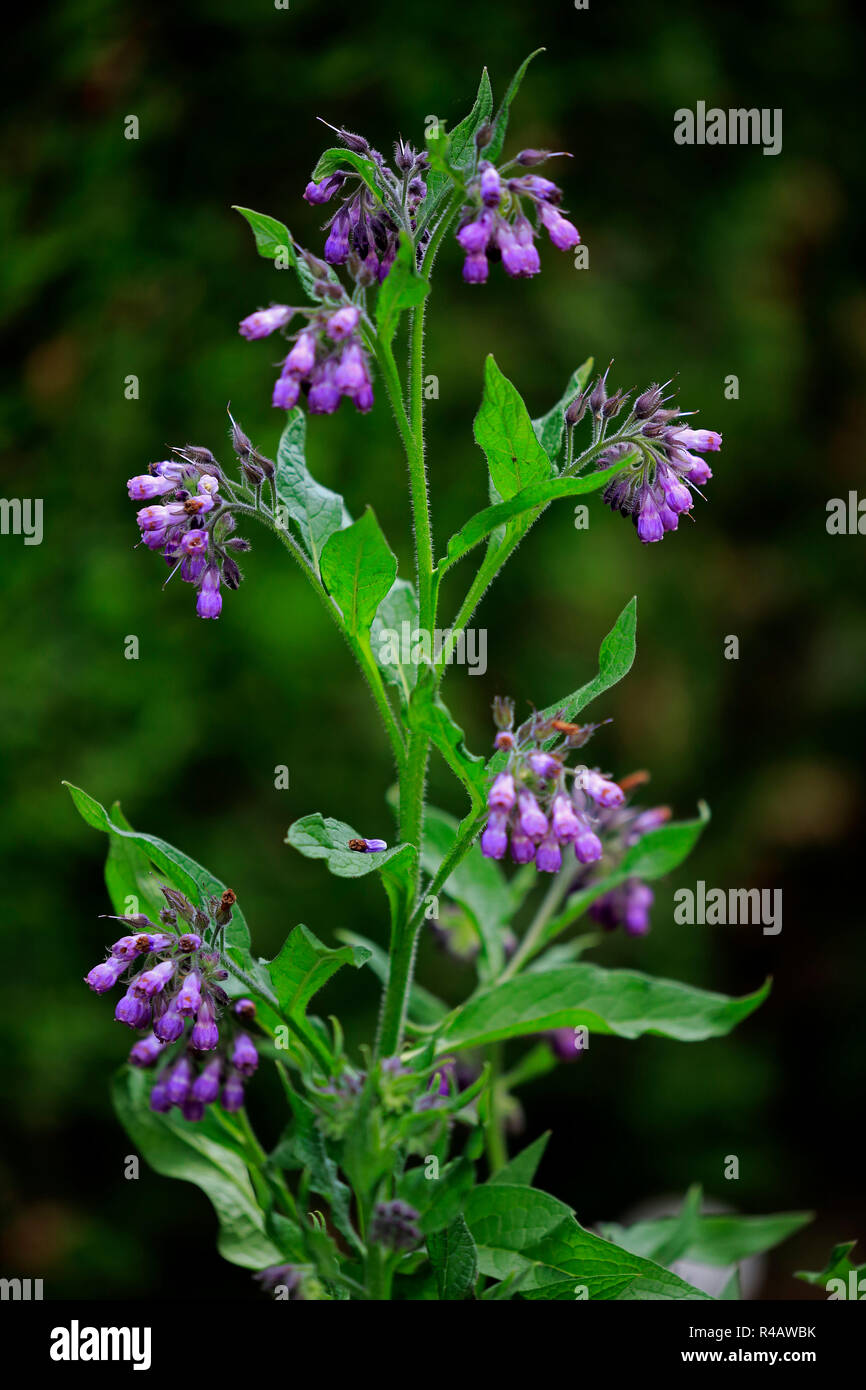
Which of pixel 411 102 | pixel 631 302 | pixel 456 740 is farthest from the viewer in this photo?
pixel 631 302

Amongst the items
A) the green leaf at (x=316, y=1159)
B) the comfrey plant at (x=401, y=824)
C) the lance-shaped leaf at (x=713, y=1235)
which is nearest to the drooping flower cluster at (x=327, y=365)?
the comfrey plant at (x=401, y=824)

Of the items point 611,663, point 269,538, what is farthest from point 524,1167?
point 269,538

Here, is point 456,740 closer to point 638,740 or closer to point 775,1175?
point 638,740

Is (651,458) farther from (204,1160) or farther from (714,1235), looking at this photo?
(714,1235)

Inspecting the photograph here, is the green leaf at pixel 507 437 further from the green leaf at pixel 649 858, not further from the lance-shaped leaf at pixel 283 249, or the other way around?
the green leaf at pixel 649 858

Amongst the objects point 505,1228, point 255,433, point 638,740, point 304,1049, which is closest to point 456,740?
point 304,1049

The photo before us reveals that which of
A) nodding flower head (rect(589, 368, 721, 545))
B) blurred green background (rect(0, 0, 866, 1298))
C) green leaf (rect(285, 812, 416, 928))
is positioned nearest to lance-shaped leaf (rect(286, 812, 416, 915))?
green leaf (rect(285, 812, 416, 928))
